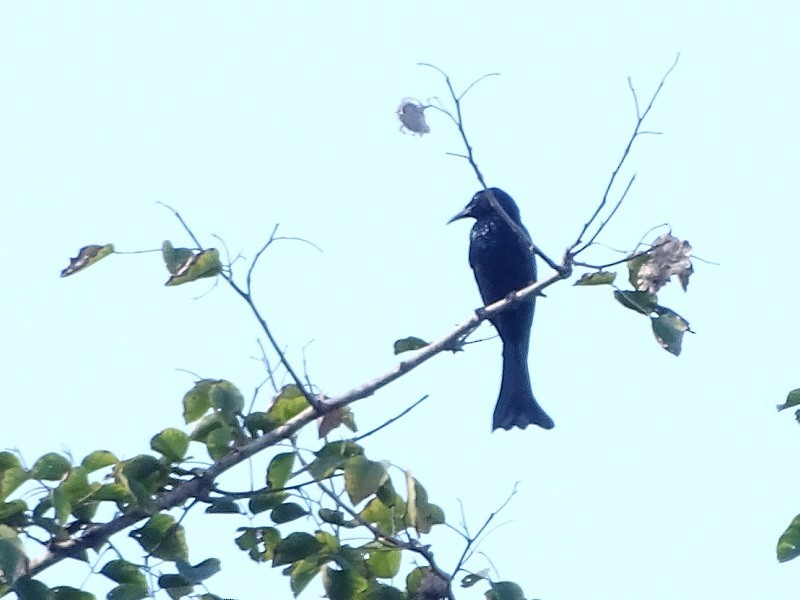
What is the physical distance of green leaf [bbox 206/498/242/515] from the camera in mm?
2777

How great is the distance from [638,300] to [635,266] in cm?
10

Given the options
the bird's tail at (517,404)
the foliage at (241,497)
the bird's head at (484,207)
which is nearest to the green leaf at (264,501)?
the foliage at (241,497)

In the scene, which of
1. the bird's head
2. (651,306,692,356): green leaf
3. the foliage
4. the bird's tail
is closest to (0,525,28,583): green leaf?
the foliage

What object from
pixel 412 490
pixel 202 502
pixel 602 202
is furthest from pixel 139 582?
pixel 602 202

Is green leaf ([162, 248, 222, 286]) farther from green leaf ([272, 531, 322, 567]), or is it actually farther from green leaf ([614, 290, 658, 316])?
green leaf ([614, 290, 658, 316])

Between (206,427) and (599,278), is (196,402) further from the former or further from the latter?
(599,278)

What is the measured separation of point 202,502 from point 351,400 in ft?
1.38

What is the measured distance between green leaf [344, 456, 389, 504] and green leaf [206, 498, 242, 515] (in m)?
0.27

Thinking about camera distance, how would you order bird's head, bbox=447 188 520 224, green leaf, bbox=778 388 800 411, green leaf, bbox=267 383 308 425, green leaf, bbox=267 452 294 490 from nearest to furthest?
green leaf, bbox=778 388 800 411
green leaf, bbox=267 452 294 490
green leaf, bbox=267 383 308 425
bird's head, bbox=447 188 520 224

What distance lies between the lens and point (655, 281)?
304cm

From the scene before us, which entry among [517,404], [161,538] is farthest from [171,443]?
[517,404]

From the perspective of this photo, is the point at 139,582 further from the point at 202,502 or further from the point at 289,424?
the point at 289,424

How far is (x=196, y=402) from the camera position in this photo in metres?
2.90

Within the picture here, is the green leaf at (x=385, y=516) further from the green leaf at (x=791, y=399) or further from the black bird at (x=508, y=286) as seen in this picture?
the black bird at (x=508, y=286)
